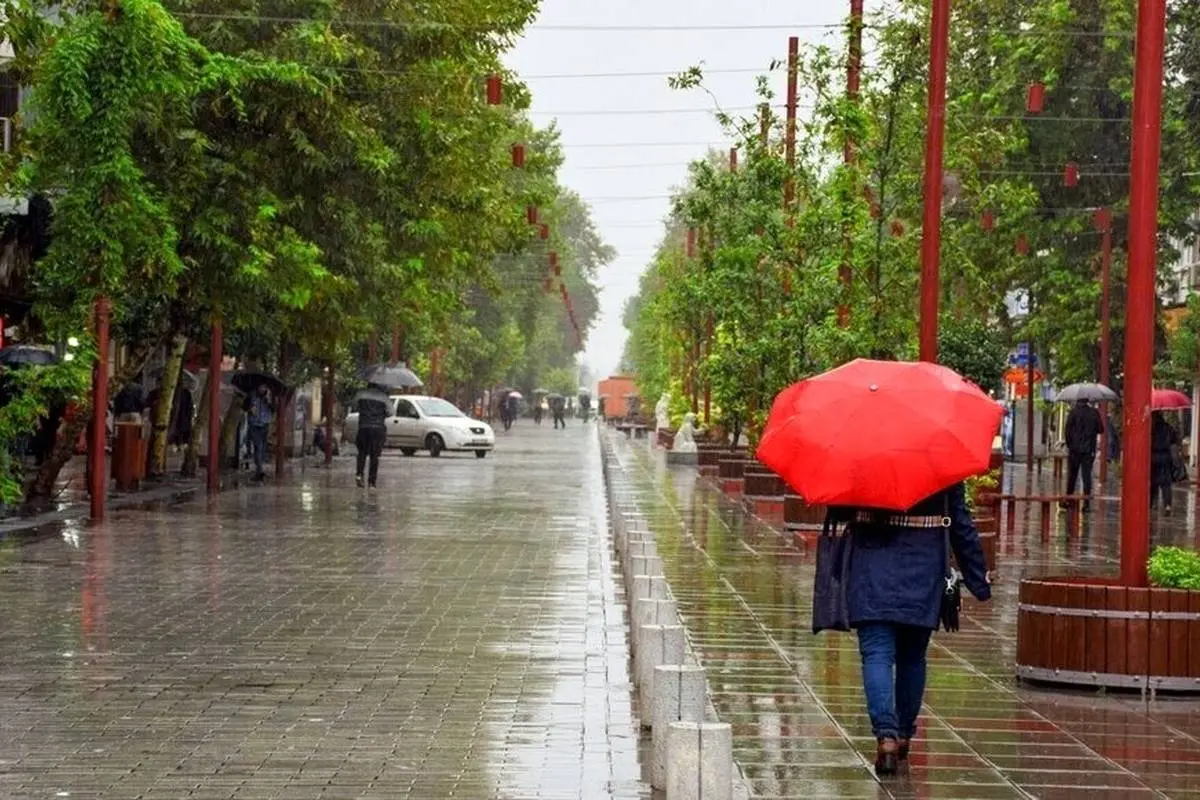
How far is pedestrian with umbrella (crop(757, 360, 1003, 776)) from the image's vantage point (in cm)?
991

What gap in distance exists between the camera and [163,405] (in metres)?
37.4

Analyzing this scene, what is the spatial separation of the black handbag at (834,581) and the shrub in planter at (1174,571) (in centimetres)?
347

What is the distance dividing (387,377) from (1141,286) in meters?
34.5

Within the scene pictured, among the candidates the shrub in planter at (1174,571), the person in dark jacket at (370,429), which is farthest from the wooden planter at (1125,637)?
the person in dark jacket at (370,429)

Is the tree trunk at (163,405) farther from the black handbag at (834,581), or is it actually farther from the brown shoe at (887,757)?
the brown shoe at (887,757)

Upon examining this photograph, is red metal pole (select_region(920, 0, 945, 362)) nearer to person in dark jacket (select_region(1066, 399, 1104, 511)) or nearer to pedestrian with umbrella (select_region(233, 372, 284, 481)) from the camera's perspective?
person in dark jacket (select_region(1066, 399, 1104, 511))

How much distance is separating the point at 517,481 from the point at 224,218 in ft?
44.5

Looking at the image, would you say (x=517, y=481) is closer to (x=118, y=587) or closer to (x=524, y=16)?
(x=524, y=16)

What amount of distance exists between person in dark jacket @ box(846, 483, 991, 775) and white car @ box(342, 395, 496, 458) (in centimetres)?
4976

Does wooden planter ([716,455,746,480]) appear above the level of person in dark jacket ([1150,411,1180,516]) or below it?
below

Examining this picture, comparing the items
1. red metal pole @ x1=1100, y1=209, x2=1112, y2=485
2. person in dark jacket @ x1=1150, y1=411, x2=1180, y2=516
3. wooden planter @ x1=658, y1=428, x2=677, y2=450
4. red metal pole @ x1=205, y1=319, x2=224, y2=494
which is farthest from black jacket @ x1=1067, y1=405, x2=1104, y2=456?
wooden planter @ x1=658, y1=428, x2=677, y2=450

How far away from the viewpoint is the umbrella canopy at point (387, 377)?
46406mm

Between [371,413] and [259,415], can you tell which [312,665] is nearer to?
[371,413]

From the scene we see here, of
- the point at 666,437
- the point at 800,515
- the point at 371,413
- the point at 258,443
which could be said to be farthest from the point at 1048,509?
the point at 666,437
